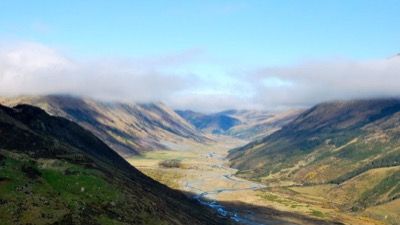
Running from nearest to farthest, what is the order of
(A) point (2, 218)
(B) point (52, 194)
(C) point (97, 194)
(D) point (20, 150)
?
(A) point (2, 218) → (B) point (52, 194) → (C) point (97, 194) → (D) point (20, 150)

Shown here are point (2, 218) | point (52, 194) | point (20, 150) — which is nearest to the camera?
point (2, 218)

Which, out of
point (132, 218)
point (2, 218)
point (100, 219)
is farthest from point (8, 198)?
point (132, 218)

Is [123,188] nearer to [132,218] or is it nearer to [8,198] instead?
[132,218]

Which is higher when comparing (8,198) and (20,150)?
(20,150)

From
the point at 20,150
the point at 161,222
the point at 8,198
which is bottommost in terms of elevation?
the point at 161,222

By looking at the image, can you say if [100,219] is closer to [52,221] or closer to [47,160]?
[52,221]

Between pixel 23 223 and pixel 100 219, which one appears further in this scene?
pixel 100 219

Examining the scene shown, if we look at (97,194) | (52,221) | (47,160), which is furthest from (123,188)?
(52,221)

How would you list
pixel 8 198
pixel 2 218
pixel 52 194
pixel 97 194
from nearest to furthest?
pixel 2 218, pixel 8 198, pixel 52 194, pixel 97 194

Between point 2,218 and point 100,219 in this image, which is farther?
point 100,219
